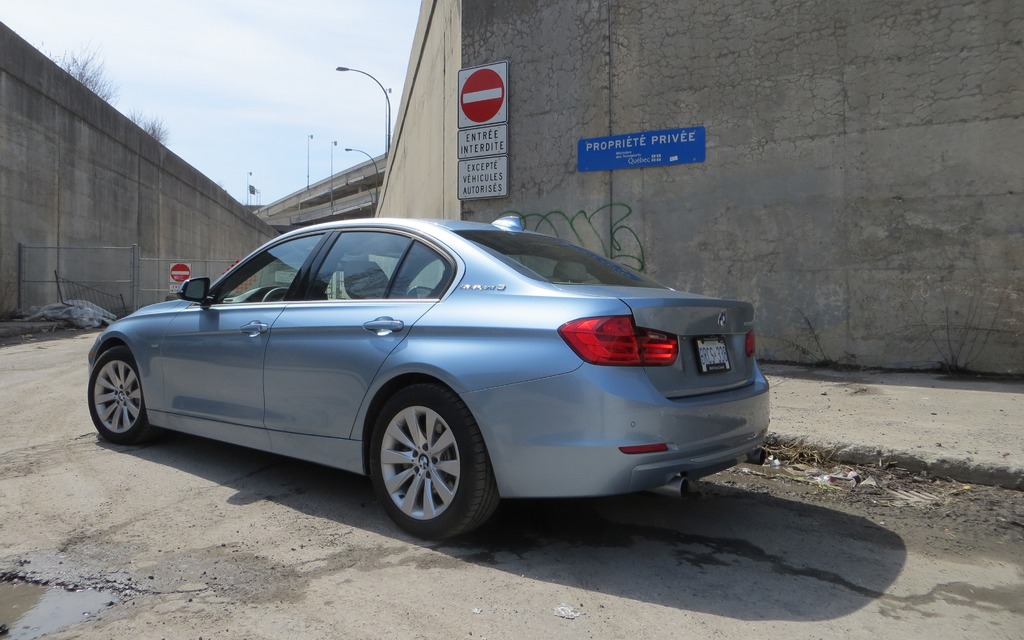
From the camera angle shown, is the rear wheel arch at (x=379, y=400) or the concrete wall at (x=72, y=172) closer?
the rear wheel arch at (x=379, y=400)

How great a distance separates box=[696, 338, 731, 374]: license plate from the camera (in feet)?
11.4

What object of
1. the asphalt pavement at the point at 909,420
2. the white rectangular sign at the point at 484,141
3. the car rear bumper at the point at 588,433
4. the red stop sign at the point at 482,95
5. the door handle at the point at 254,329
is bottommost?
the asphalt pavement at the point at 909,420

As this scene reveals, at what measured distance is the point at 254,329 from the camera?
4363 mm

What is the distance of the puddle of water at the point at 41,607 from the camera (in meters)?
2.71

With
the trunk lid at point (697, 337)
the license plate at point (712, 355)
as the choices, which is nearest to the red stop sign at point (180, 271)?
the trunk lid at point (697, 337)

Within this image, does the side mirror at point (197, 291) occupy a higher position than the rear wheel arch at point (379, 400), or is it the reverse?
the side mirror at point (197, 291)

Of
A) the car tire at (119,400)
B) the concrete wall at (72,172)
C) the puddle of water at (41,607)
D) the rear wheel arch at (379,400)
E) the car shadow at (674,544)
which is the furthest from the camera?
the concrete wall at (72,172)

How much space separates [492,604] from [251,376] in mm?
2132

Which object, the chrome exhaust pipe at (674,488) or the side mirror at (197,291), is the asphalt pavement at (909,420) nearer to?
the chrome exhaust pipe at (674,488)

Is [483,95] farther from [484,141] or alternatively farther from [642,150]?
[642,150]

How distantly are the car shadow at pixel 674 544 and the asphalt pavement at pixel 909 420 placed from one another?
1000mm

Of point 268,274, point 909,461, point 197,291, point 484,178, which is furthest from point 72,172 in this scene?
point 909,461

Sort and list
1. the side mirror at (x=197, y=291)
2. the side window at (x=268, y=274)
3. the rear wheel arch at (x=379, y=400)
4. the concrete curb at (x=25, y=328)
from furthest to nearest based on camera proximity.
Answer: the concrete curb at (x=25, y=328)
the side mirror at (x=197, y=291)
the side window at (x=268, y=274)
the rear wheel arch at (x=379, y=400)

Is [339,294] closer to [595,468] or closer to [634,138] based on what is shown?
[595,468]
